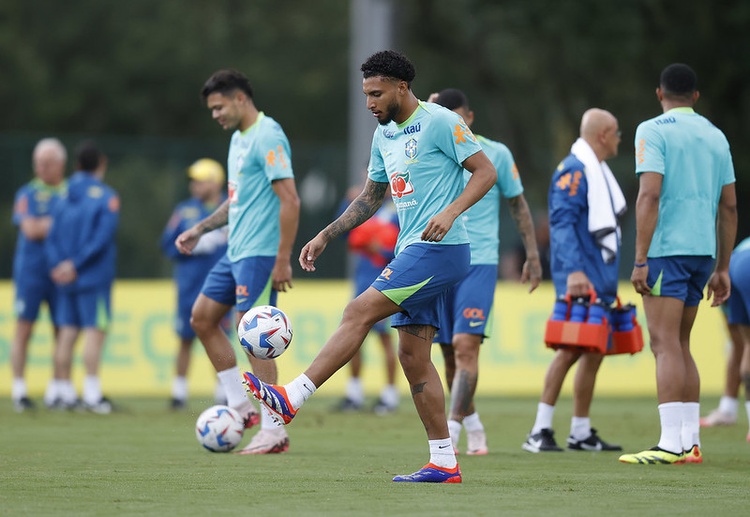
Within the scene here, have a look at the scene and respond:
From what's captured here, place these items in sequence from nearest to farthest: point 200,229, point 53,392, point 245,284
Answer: point 245,284 → point 200,229 → point 53,392

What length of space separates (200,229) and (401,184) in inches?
115

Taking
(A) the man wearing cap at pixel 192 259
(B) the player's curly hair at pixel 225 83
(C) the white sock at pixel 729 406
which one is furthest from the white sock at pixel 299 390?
(A) the man wearing cap at pixel 192 259

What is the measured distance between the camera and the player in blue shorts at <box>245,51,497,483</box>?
7.80 m

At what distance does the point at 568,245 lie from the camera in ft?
33.9

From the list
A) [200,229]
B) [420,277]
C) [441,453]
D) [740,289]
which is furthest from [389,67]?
[740,289]

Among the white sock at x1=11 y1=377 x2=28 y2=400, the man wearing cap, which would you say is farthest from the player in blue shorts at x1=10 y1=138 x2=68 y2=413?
the man wearing cap

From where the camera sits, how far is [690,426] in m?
9.54

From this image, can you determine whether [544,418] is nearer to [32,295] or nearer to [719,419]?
[719,419]

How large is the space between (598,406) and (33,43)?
31114mm

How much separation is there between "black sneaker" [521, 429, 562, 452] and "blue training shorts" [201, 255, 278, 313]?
2.18m

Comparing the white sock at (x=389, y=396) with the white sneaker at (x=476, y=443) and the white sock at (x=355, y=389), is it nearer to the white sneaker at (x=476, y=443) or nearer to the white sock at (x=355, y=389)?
the white sock at (x=355, y=389)

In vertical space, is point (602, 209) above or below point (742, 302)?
above

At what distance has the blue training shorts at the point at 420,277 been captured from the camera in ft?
25.6

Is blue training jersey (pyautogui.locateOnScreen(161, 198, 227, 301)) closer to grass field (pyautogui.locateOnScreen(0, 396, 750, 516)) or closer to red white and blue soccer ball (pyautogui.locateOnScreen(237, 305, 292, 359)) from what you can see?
grass field (pyautogui.locateOnScreen(0, 396, 750, 516))
